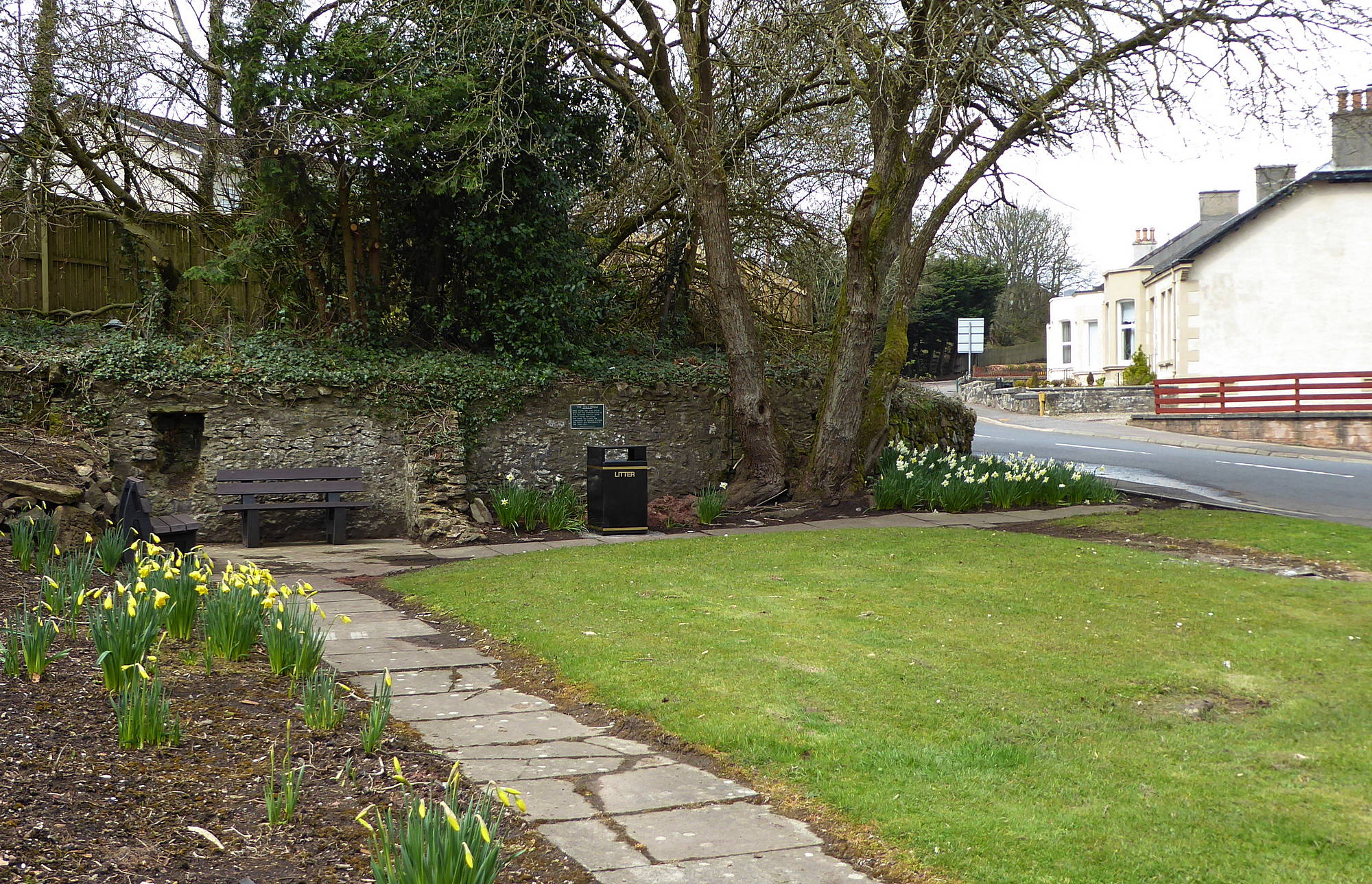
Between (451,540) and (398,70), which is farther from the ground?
(398,70)

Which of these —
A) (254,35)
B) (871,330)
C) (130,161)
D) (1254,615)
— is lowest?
(1254,615)

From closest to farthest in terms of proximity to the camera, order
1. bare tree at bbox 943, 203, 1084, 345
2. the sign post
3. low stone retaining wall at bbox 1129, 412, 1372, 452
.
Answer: low stone retaining wall at bbox 1129, 412, 1372, 452, the sign post, bare tree at bbox 943, 203, 1084, 345

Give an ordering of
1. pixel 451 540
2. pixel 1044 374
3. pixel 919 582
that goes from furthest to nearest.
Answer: pixel 1044 374 < pixel 451 540 < pixel 919 582

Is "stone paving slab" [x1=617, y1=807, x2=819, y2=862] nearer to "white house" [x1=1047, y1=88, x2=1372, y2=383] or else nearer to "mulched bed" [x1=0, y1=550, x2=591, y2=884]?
"mulched bed" [x1=0, y1=550, x2=591, y2=884]

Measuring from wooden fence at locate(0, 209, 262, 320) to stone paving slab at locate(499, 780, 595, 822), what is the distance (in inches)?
479

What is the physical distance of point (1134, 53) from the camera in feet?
43.6

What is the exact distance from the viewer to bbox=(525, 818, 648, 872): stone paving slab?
3619mm

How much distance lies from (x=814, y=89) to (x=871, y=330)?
14.9 feet

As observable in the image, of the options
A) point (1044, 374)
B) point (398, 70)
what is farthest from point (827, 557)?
point (1044, 374)

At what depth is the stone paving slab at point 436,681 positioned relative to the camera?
5.87 metres

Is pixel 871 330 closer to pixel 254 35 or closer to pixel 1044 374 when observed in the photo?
pixel 254 35

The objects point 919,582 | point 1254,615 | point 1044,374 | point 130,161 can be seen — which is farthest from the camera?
point 1044,374

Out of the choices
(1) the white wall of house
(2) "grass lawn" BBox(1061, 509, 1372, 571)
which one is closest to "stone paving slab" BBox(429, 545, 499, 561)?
(2) "grass lawn" BBox(1061, 509, 1372, 571)

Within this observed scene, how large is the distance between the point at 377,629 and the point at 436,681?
157 centimetres
